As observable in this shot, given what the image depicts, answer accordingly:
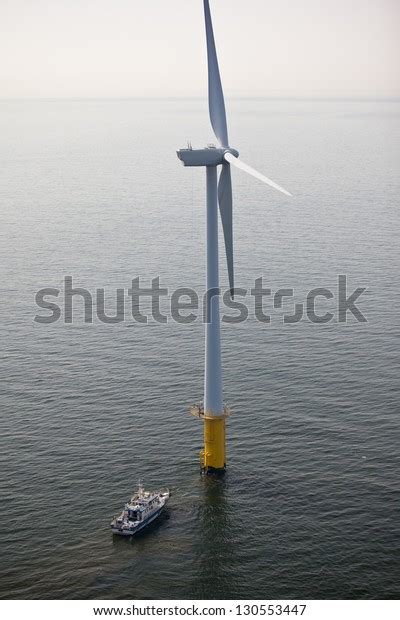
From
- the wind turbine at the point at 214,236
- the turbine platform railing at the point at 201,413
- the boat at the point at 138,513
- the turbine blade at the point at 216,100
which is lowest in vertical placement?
the boat at the point at 138,513

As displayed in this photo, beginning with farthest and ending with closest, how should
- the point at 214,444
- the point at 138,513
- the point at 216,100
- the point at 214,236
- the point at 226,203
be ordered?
1. the point at 214,444
2. the point at 214,236
3. the point at 226,203
4. the point at 216,100
5. the point at 138,513

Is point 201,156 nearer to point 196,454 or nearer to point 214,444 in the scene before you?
point 214,444

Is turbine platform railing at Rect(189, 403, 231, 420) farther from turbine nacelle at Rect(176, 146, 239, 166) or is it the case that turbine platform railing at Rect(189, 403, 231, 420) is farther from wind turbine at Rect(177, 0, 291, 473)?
turbine nacelle at Rect(176, 146, 239, 166)

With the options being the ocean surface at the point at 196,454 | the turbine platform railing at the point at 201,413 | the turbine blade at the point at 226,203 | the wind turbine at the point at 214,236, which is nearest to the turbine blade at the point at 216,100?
the wind turbine at the point at 214,236

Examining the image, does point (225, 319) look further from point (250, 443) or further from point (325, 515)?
point (325, 515)

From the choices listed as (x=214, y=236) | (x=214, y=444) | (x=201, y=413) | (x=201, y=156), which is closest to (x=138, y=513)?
(x=214, y=444)

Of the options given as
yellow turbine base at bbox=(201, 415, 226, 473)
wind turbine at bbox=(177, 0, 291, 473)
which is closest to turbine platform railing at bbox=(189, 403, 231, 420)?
wind turbine at bbox=(177, 0, 291, 473)

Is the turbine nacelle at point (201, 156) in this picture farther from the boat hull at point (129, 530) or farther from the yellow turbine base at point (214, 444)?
the boat hull at point (129, 530)
